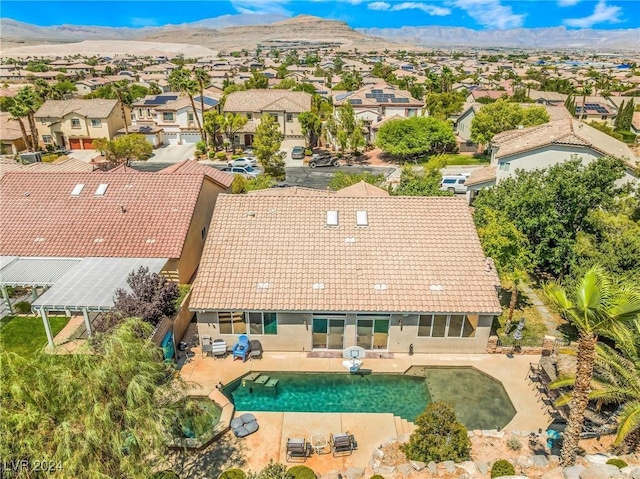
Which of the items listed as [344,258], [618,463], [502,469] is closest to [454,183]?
[344,258]

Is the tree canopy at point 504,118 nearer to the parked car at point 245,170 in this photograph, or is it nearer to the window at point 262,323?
the parked car at point 245,170

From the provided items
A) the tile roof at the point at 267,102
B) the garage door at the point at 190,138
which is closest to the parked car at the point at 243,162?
the garage door at the point at 190,138

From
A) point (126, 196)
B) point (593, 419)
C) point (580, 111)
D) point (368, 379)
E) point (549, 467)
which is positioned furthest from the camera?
point (580, 111)

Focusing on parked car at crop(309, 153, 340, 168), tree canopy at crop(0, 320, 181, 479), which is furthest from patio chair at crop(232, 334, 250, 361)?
parked car at crop(309, 153, 340, 168)

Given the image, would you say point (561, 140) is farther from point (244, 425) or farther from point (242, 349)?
point (244, 425)

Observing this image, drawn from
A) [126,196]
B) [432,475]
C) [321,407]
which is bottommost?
[321,407]

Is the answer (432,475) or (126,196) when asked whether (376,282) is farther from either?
(126,196)

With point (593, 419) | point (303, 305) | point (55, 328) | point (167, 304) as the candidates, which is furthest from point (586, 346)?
point (55, 328)

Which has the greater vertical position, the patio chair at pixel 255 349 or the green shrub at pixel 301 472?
the green shrub at pixel 301 472
